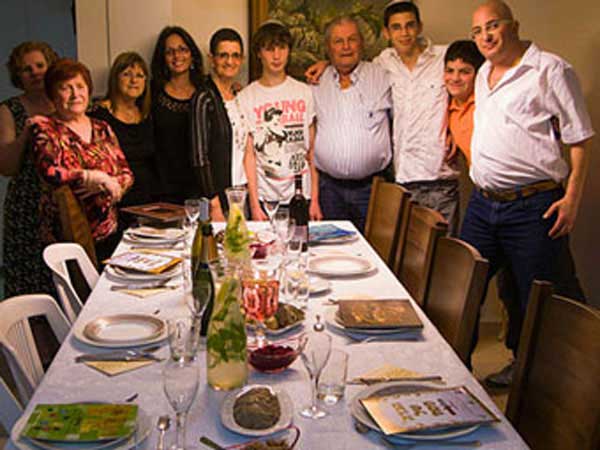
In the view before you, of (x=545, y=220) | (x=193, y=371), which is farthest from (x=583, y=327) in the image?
(x=545, y=220)

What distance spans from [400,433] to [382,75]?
8.14 ft

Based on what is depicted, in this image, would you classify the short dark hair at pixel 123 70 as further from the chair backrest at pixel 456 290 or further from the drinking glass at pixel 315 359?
the drinking glass at pixel 315 359

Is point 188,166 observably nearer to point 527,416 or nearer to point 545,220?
point 545,220

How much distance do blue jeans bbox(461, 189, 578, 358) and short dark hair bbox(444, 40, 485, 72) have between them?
692 millimetres

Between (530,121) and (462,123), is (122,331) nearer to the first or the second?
(530,121)

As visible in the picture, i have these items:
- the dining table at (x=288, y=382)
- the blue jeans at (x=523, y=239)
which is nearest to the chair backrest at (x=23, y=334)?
the dining table at (x=288, y=382)

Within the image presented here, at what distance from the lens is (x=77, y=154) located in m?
2.88

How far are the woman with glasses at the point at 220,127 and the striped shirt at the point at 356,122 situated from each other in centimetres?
43

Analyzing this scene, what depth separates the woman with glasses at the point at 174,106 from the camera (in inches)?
132

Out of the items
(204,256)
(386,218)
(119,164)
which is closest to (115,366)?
(204,256)

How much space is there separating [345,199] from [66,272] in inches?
64.1

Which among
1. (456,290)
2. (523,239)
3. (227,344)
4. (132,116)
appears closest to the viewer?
(227,344)

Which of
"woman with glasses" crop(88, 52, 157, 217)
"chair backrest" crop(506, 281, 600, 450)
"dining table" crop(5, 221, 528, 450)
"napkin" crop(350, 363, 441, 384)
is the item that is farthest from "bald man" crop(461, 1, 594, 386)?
"woman with glasses" crop(88, 52, 157, 217)

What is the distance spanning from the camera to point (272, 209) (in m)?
2.43
